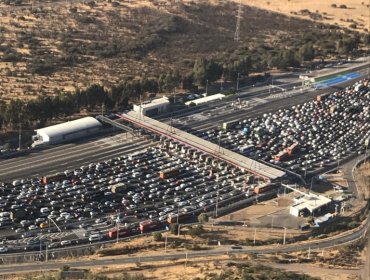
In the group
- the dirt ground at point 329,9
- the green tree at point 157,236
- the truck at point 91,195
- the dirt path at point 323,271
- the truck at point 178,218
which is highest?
the dirt ground at point 329,9

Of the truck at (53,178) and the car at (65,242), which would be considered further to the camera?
the truck at (53,178)

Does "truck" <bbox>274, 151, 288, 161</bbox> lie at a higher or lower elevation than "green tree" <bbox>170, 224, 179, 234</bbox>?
higher

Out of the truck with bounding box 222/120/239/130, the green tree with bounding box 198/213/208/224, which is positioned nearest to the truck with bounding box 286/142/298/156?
the truck with bounding box 222/120/239/130

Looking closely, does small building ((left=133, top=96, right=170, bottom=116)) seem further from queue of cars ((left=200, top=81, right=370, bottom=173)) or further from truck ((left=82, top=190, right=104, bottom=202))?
truck ((left=82, top=190, right=104, bottom=202))

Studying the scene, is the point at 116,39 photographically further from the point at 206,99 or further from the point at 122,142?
the point at 122,142

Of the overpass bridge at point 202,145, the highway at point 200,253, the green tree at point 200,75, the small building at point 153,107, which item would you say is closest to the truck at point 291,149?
the overpass bridge at point 202,145

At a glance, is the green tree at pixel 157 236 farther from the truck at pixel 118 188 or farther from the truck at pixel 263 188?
the truck at pixel 263 188

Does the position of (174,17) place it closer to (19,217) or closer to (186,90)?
(186,90)
